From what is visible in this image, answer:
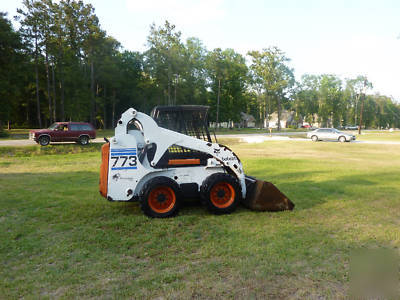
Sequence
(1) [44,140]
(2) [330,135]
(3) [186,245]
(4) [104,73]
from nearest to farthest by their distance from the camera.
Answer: (3) [186,245]
(1) [44,140]
(2) [330,135]
(4) [104,73]

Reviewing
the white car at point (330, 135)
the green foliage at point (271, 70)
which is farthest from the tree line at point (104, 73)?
the white car at point (330, 135)

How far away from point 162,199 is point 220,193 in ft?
3.94

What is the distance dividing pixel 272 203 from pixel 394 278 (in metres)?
2.84

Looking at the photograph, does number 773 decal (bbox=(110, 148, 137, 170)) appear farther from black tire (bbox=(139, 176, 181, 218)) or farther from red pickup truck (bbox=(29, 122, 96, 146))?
red pickup truck (bbox=(29, 122, 96, 146))

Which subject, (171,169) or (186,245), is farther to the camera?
(171,169)

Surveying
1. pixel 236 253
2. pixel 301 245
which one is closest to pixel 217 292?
pixel 236 253

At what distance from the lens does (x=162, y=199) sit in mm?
5773

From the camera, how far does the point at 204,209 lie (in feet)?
21.1

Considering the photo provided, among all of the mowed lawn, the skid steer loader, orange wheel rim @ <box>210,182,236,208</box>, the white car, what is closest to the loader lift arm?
the skid steer loader

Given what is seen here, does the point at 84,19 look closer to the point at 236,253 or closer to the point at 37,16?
the point at 37,16

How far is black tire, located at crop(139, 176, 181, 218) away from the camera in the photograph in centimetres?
555

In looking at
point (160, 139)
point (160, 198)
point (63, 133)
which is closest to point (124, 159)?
point (160, 139)

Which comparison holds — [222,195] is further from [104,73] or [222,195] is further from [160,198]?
[104,73]

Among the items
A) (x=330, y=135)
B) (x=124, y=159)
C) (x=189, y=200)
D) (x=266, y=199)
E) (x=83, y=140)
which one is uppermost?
(x=330, y=135)
